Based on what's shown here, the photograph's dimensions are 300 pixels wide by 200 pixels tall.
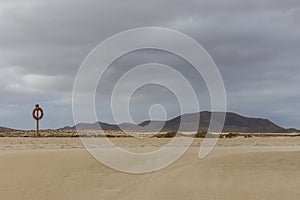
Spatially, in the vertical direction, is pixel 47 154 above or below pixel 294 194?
above

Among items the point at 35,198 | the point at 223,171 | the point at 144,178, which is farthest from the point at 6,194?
the point at 223,171

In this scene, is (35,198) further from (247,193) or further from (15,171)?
(247,193)

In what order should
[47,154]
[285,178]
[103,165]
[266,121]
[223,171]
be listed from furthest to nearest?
[266,121]
[47,154]
[103,165]
[223,171]
[285,178]

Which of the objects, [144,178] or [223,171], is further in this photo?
[223,171]

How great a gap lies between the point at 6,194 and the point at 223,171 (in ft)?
22.8

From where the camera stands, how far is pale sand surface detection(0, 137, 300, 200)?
12.5m

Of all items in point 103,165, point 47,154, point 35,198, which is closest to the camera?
point 35,198

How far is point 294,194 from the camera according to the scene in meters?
12.5

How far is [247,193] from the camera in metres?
12.5

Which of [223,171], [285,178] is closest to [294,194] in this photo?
[285,178]

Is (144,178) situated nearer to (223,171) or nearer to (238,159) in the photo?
(223,171)

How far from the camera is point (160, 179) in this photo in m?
14.4

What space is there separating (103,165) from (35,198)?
208 inches

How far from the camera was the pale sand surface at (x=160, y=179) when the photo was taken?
12477mm
